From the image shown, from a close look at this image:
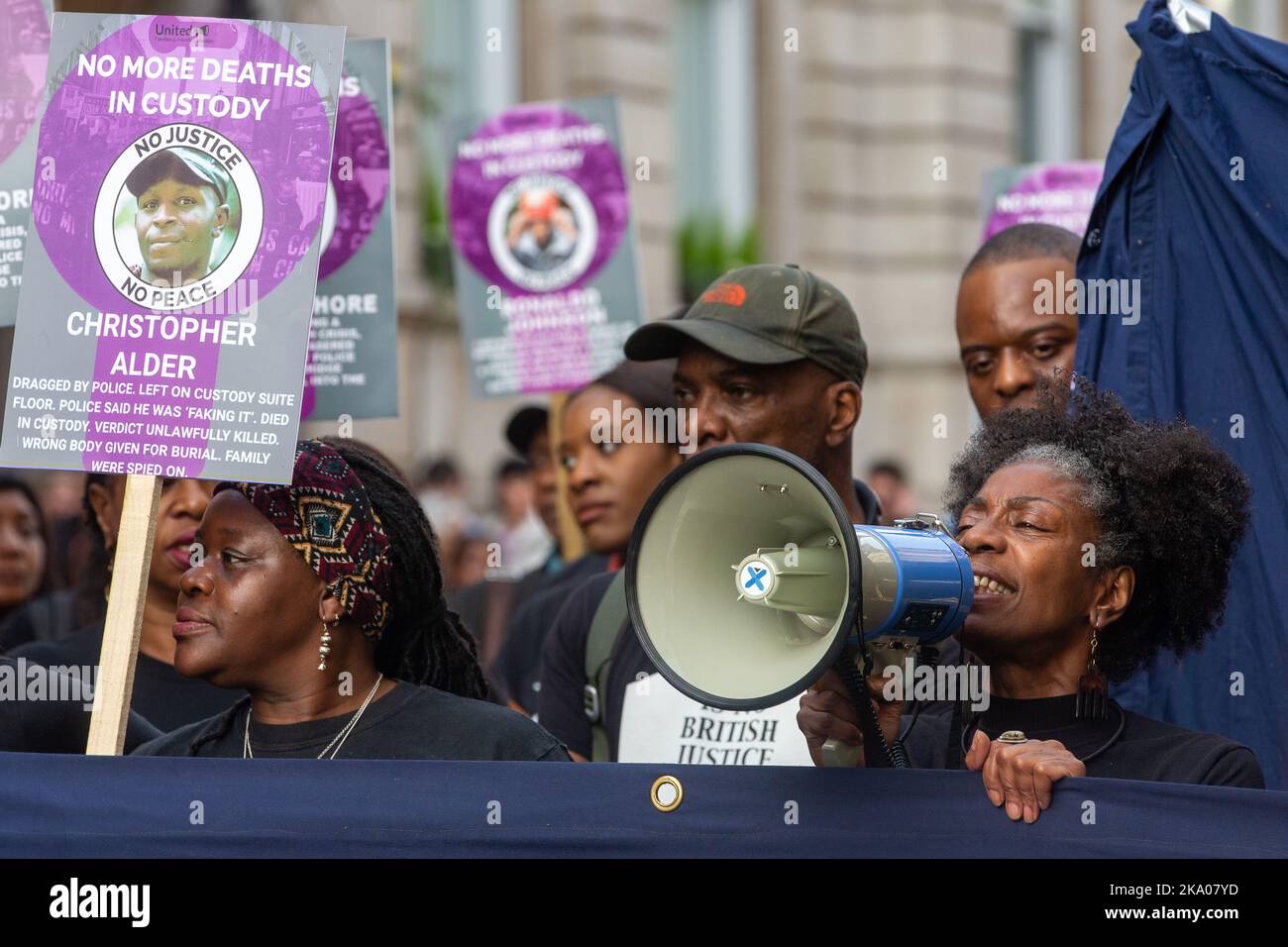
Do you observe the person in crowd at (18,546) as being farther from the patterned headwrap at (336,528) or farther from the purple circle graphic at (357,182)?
the patterned headwrap at (336,528)

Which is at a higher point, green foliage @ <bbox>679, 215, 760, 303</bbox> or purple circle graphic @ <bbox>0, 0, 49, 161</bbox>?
green foliage @ <bbox>679, 215, 760, 303</bbox>

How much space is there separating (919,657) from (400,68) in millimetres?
10010

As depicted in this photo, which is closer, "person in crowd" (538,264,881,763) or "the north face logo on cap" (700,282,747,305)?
"person in crowd" (538,264,881,763)

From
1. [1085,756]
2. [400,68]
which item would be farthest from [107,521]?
[400,68]

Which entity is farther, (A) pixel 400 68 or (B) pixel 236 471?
(A) pixel 400 68

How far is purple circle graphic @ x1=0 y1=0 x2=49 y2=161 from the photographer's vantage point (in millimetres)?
4016

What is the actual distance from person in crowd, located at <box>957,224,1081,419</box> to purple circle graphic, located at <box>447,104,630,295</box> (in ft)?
7.84

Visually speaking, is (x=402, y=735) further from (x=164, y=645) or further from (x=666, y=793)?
(x=164, y=645)

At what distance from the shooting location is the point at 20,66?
4.04m

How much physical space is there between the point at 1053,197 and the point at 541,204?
5.68 ft

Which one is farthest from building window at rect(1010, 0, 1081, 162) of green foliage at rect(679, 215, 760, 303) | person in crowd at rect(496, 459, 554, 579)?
person in crowd at rect(496, 459, 554, 579)

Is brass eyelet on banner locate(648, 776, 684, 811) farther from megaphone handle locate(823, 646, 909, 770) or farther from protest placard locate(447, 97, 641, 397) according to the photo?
protest placard locate(447, 97, 641, 397)

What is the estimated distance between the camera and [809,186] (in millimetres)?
16812
